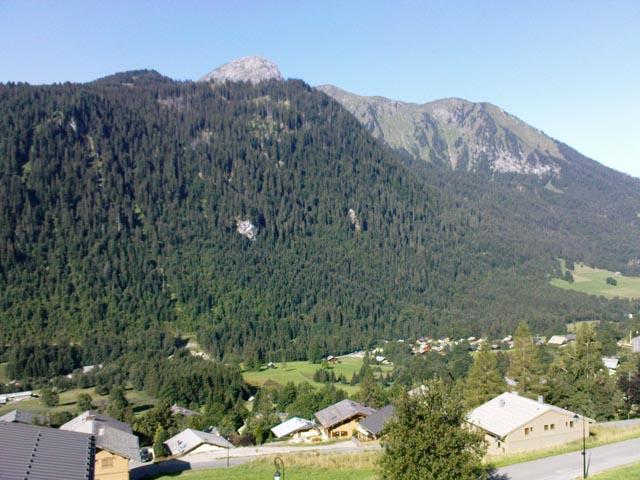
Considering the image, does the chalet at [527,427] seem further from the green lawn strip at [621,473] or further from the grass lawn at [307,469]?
the green lawn strip at [621,473]

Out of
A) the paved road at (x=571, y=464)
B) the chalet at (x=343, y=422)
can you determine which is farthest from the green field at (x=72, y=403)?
the paved road at (x=571, y=464)

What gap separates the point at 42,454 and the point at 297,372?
94.3 m

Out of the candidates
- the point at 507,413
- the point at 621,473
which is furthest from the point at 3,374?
the point at 621,473

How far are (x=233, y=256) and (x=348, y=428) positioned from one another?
371 ft

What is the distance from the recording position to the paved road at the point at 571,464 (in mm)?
31703

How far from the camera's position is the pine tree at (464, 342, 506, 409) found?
59406mm

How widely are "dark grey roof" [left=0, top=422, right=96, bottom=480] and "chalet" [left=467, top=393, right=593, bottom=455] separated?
94.7ft

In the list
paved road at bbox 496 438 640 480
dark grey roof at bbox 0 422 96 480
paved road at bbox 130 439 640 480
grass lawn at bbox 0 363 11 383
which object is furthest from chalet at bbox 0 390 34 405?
paved road at bbox 496 438 640 480

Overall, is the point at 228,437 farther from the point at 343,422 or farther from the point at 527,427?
the point at 527,427

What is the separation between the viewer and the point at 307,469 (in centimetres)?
4041

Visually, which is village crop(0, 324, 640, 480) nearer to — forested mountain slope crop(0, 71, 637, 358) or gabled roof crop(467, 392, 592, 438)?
gabled roof crop(467, 392, 592, 438)

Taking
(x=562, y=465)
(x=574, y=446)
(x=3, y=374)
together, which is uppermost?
(x=562, y=465)

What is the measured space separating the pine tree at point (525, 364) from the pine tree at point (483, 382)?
123 inches

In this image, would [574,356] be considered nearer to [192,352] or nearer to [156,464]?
[156,464]
